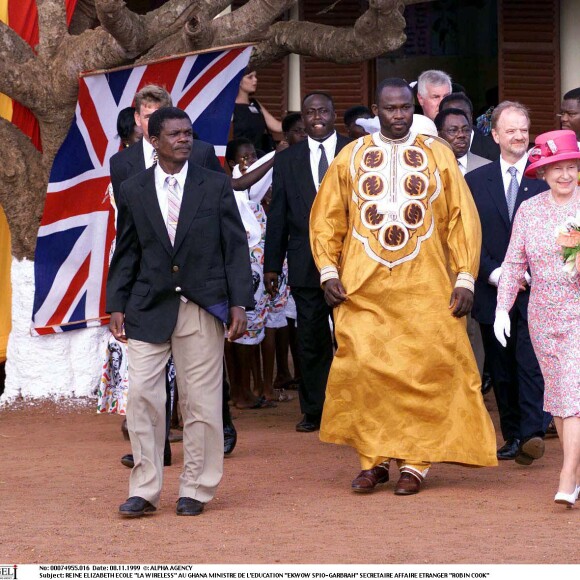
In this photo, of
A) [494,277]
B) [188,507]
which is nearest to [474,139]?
[494,277]

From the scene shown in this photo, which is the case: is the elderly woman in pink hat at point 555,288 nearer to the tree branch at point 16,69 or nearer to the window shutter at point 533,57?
the tree branch at point 16,69

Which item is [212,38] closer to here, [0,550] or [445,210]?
[445,210]

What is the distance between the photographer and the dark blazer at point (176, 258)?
7.10 meters

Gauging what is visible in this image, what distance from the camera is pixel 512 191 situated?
28.6 feet

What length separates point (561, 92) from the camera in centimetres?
1396

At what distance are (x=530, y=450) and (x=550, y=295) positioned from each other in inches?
54.0

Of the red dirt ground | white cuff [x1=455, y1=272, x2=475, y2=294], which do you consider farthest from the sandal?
white cuff [x1=455, y1=272, x2=475, y2=294]

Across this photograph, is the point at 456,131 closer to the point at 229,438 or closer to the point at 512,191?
the point at 512,191

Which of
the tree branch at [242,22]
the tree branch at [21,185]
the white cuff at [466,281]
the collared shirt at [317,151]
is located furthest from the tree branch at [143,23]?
the white cuff at [466,281]

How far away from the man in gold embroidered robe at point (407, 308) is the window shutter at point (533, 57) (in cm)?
642

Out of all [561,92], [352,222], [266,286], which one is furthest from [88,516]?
[561,92]

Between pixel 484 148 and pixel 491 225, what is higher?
pixel 484 148

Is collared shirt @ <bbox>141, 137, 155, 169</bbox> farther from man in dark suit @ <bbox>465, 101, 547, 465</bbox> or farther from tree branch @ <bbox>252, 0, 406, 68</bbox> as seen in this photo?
tree branch @ <bbox>252, 0, 406, 68</bbox>

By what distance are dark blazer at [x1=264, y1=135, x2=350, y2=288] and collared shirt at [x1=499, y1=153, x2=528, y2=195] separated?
4.95ft
